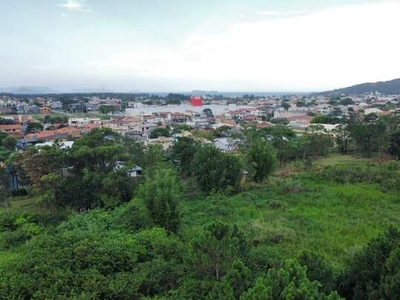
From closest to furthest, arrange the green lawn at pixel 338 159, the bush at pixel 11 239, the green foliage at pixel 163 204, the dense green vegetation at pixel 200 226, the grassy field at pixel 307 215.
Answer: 1. the dense green vegetation at pixel 200 226
2. the grassy field at pixel 307 215
3. the green foliage at pixel 163 204
4. the bush at pixel 11 239
5. the green lawn at pixel 338 159

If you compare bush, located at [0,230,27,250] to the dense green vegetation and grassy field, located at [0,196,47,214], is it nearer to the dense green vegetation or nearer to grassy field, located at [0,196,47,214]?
the dense green vegetation

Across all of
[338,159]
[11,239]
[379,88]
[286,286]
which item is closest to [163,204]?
[11,239]

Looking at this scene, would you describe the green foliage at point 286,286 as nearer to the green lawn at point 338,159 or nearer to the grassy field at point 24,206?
the grassy field at point 24,206

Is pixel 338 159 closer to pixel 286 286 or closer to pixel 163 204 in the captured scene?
pixel 163 204

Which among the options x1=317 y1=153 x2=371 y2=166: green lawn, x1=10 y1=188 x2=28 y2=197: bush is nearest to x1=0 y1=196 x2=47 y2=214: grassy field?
x1=10 y1=188 x2=28 y2=197: bush

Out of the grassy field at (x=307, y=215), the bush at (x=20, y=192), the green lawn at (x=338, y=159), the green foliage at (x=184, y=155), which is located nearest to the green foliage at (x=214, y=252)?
the grassy field at (x=307, y=215)

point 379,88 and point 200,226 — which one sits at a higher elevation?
point 379,88
